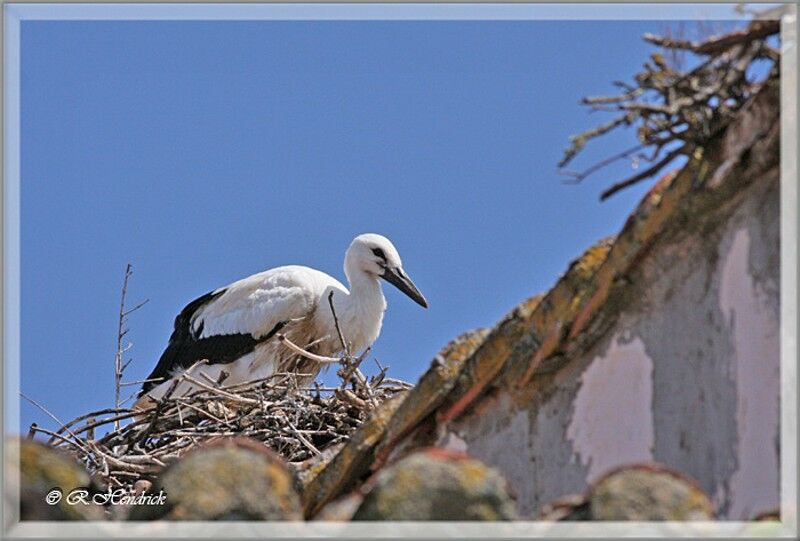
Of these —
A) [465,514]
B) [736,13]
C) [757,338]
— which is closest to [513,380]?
[757,338]

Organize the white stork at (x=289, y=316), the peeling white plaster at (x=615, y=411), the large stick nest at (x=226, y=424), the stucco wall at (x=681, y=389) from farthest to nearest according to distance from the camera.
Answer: the white stork at (x=289, y=316) < the large stick nest at (x=226, y=424) < the peeling white plaster at (x=615, y=411) < the stucco wall at (x=681, y=389)

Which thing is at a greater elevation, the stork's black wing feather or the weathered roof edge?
the stork's black wing feather

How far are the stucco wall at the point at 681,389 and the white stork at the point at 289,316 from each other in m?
6.53

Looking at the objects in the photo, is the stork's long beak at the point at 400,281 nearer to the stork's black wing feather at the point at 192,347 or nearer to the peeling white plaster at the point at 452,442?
the stork's black wing feather at the point at 192,347

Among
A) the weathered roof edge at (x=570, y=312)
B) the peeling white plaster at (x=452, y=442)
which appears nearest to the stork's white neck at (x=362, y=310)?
the weathered roof edge at (x=570, y=312)

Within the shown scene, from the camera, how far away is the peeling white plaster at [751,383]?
402 centimetres

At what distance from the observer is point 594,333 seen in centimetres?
485

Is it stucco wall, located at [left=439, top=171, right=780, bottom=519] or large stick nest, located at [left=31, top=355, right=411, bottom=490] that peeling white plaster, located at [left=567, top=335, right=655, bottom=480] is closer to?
stucco wall, located at [left=439, top=171, right=780, bottom=519]

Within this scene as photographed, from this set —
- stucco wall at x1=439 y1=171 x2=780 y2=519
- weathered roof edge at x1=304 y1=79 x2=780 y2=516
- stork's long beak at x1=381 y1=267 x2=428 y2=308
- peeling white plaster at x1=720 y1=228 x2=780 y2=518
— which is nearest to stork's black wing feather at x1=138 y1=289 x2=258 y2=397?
stork's long beak at x1=381 y1=267 x2=428 y2=308

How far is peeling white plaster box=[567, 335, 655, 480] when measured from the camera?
463 cm

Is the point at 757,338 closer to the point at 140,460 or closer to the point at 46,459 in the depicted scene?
the point at 46,459

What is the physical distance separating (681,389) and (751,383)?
1.11 ft

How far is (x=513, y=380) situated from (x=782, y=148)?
4.19 ft

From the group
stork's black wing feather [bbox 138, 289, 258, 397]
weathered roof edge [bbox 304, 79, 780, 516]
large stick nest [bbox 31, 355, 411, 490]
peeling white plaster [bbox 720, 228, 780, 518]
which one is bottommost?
peeling white plaster [bbox 720, 228, 780, 518]
